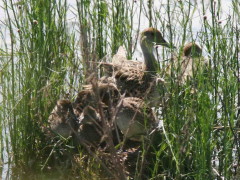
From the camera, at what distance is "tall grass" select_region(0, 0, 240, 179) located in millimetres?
5133

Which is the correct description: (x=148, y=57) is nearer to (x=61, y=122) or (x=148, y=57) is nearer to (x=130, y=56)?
(x=130, y=56)

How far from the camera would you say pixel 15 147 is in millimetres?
6426

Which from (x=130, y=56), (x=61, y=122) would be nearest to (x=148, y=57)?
(x=130, y=56)

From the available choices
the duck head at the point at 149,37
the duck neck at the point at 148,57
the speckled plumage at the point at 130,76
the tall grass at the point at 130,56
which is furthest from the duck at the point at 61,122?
the duck head at the point at 149,37

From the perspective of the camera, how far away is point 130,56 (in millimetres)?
7508

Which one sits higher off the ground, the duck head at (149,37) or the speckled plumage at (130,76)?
the duck head at (149,37)

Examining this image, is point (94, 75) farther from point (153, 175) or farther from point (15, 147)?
point (15, 147)

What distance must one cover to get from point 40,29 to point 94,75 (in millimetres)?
2664

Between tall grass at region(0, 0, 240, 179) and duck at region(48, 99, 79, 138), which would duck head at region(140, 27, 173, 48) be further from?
duck at region(48, 99, 79, 138)

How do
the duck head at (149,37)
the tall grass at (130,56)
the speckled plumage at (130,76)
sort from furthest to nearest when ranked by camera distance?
the duck head at (149,37) → the speckled plumage at (130,76) → the tall grass at (130,56)

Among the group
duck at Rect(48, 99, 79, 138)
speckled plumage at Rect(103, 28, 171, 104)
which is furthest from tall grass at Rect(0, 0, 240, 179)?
speckled plumage at Rect(103, 28, 171, 104)

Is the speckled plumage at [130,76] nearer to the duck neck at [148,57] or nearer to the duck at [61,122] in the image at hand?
the duck neck at [148,57]

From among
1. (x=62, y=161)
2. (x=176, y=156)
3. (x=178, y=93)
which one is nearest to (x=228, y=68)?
(x=178, y=93)

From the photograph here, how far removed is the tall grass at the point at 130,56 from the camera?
513 cm
